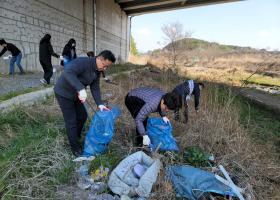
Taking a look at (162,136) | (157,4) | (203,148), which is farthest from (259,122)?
(157,4)

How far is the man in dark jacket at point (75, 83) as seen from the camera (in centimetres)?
308

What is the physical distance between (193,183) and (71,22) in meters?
12.2

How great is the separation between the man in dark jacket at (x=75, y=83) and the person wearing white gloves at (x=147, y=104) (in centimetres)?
40

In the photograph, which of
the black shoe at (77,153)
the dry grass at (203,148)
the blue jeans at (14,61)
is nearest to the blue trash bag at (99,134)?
the black shoe at (77,153)

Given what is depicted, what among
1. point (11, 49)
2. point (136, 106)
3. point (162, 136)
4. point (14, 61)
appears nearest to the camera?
point (162, 136)

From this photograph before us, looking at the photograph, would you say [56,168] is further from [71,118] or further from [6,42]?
[6,42]

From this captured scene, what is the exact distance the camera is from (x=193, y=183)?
2719 mm

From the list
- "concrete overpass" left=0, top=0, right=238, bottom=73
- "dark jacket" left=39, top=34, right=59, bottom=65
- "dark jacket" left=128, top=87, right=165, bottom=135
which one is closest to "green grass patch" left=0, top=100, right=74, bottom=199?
"dark jacket" left=128, top=87, right=165, bottom=135

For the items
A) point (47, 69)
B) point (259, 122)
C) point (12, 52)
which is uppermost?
point (12, 52)

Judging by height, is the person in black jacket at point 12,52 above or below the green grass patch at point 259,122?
above

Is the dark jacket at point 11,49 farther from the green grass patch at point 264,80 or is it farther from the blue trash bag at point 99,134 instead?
the green grass patch at point 264,80

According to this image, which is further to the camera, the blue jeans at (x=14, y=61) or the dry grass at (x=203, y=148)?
the blue jeans at (x=14, y=61)

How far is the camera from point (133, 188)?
267 centimetres

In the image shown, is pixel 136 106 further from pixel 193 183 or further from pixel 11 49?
pixel 11 49
